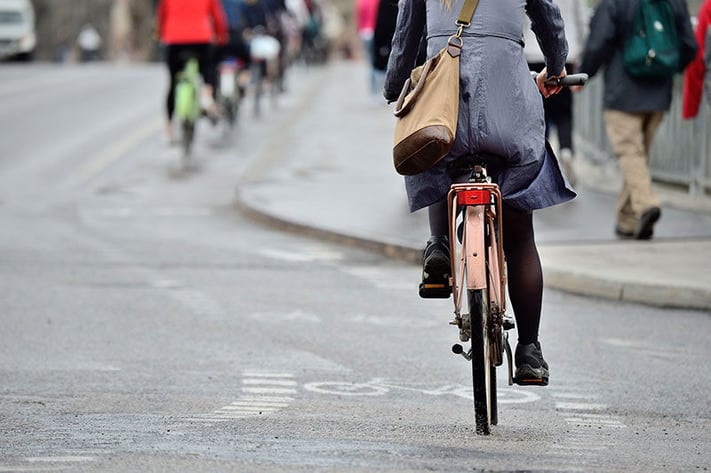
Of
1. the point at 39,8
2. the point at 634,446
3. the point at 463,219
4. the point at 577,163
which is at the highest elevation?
the point at 463,219

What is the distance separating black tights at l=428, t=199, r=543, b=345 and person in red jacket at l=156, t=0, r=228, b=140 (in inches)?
478

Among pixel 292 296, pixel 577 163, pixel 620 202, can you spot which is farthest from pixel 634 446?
pixel 577 163

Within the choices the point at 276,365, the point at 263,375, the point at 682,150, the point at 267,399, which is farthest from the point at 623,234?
the point at 267,399

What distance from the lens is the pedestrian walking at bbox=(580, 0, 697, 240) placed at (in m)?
11.2

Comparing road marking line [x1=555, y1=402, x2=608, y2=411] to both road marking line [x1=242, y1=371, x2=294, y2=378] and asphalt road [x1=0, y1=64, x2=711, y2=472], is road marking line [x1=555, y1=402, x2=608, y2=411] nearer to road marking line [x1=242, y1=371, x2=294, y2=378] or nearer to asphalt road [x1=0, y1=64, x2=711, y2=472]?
asphalt road [x1=0, y1=64, x2=711, y2=472]

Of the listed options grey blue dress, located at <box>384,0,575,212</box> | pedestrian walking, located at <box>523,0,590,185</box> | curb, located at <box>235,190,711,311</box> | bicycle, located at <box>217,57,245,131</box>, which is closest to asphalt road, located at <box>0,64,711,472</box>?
curb, located at <box>235,190,711,311</box>

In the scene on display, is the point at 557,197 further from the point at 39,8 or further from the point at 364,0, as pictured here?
the point at 39,8

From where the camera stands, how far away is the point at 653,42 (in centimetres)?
1114

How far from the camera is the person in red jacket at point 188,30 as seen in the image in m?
17.9

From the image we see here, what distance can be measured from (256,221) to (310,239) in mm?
1306

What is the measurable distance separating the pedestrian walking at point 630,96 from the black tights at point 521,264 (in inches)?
205

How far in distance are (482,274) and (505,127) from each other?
485 millimetres

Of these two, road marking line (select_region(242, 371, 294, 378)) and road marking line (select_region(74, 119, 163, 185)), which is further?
road marking line (select_region(74, 119, 163, 185))

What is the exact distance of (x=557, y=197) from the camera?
19.5ft
